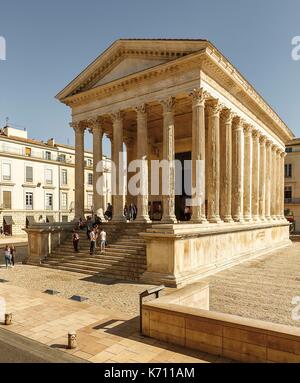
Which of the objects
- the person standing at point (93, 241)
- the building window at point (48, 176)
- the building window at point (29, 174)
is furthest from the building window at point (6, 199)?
the person standing at point (93, 241)

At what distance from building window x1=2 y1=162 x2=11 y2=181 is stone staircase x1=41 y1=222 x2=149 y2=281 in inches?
1096

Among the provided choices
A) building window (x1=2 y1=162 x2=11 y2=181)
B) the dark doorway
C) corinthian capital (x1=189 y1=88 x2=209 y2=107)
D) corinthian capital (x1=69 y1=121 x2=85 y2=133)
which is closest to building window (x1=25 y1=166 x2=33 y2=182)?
building window (x1=2 y1=162 x2=11 y2=181)

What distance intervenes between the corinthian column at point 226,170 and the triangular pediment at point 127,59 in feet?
17.8

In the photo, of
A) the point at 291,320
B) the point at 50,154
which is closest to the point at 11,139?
the point at 50,154

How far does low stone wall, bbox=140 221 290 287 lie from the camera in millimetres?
13898

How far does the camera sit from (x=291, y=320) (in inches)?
373

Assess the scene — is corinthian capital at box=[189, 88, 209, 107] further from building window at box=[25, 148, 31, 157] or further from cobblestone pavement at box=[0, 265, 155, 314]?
building window at box=[25, 148, 31, 157]

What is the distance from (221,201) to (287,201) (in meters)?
35.0

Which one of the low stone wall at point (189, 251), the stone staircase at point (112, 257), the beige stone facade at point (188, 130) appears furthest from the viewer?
the beige stone facade at point (188, 130)

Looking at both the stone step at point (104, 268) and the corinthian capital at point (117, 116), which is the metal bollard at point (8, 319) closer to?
the stone step at point (104, 268)

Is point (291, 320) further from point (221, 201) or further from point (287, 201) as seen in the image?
point (287, 201)

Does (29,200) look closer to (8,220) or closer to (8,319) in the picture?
(8,220)

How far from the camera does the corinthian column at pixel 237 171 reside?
22781 mm

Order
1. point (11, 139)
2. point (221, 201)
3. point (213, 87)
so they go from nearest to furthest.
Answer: point (213, 87) < point (221, 201) < point (11, 139)
